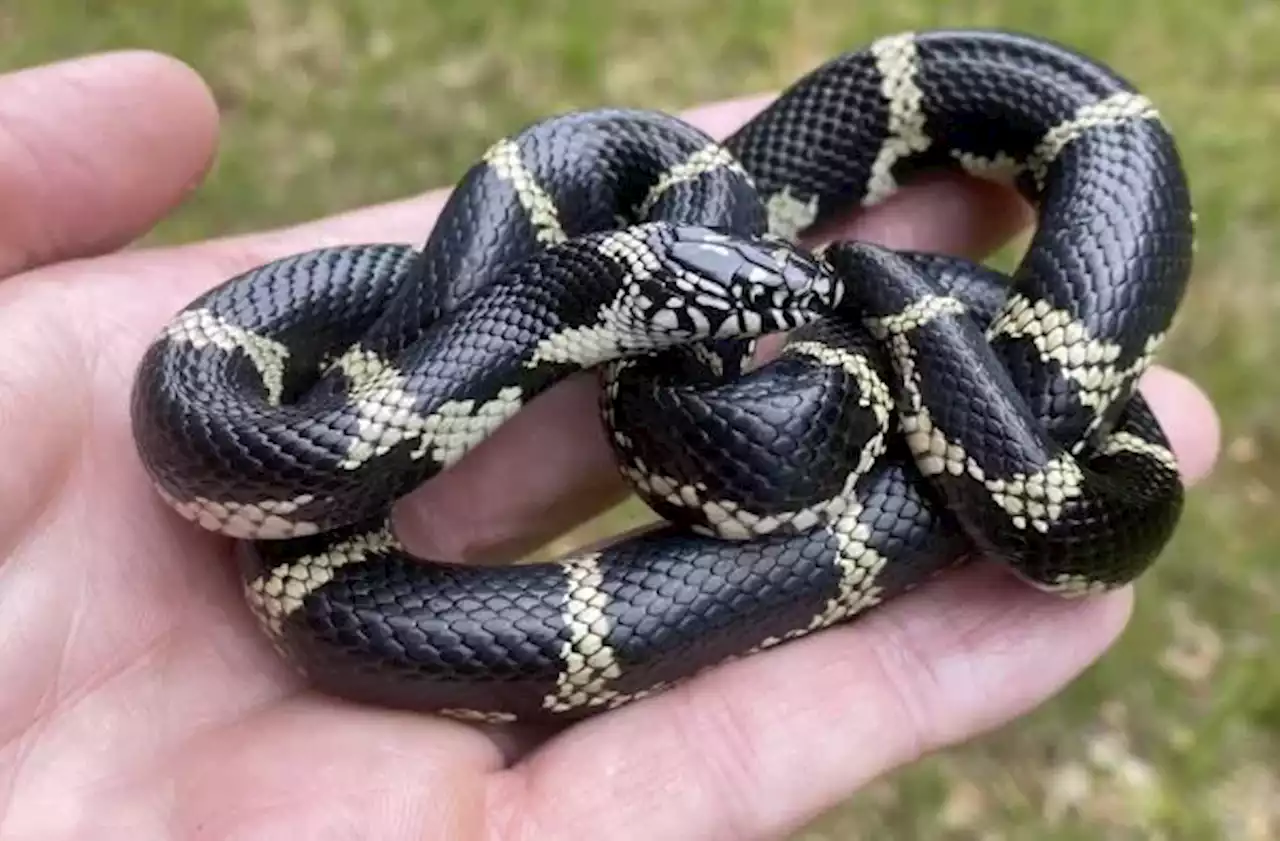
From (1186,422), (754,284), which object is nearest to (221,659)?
(754,284)

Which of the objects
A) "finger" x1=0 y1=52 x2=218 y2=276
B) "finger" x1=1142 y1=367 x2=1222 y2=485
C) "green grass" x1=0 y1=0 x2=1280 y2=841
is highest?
"finger" x1=0 y1=52 x2=218 y2=276

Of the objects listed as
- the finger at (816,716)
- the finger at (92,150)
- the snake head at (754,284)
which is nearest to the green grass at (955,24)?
the finger at (816,716)

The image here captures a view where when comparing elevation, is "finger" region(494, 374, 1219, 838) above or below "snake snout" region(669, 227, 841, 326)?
below

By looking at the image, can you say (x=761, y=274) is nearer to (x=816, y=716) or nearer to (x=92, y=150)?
(x=816, y=716)

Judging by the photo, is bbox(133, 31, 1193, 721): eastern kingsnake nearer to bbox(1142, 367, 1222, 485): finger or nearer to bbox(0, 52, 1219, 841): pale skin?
bbox(0, 52, 1219, 841): pale skin

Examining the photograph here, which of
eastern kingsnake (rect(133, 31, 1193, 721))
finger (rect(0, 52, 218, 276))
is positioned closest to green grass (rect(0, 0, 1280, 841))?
eastern kingsnake (rect(133, 31, 1193, 721))

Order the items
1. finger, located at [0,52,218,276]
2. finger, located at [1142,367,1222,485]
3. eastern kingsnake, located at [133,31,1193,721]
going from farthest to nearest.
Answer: finger, located at [1142,367,1222,485] < finger, located at [0,52,218,276] < eastern kingsnake, located at [133,31,1193,721]

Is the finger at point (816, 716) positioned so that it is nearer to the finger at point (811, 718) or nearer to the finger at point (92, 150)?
the finger at point (811, 718)

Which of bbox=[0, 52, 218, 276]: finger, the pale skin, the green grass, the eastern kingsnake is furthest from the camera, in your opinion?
the green grass
